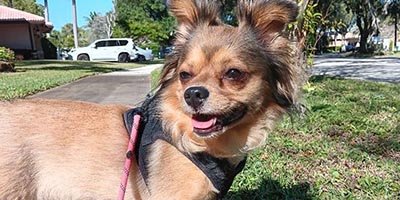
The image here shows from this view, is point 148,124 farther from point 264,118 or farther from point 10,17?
point 10,17

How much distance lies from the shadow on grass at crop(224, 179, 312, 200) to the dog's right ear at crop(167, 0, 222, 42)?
1.65 meters

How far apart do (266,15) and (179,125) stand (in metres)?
0.90

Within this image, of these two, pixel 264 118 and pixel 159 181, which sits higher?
pixel 264 118

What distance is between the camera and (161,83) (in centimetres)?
284

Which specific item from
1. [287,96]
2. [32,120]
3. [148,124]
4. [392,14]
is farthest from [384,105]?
[392,14]

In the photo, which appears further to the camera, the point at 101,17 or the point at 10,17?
the point at 101,17

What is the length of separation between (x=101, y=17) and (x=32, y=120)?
79.6 m

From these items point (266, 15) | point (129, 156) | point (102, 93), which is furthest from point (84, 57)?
point (129, 156)

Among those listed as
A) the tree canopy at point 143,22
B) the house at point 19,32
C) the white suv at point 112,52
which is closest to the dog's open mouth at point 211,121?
the white suv at point 112,52

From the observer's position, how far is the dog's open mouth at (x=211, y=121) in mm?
2482

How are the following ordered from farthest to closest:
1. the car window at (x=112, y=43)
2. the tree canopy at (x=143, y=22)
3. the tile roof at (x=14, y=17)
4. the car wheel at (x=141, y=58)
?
the tree canopy at (x=143, y=22) → the car window at (x=112, y=43) → the car wheel at (x=141, y=58) → the tile roof at (x=14, y=17)

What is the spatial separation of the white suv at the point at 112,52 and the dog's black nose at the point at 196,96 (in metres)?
32.8

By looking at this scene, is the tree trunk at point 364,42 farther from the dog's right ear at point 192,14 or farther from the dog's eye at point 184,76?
the dog's eye at point 184,76

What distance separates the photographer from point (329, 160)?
460 cm
